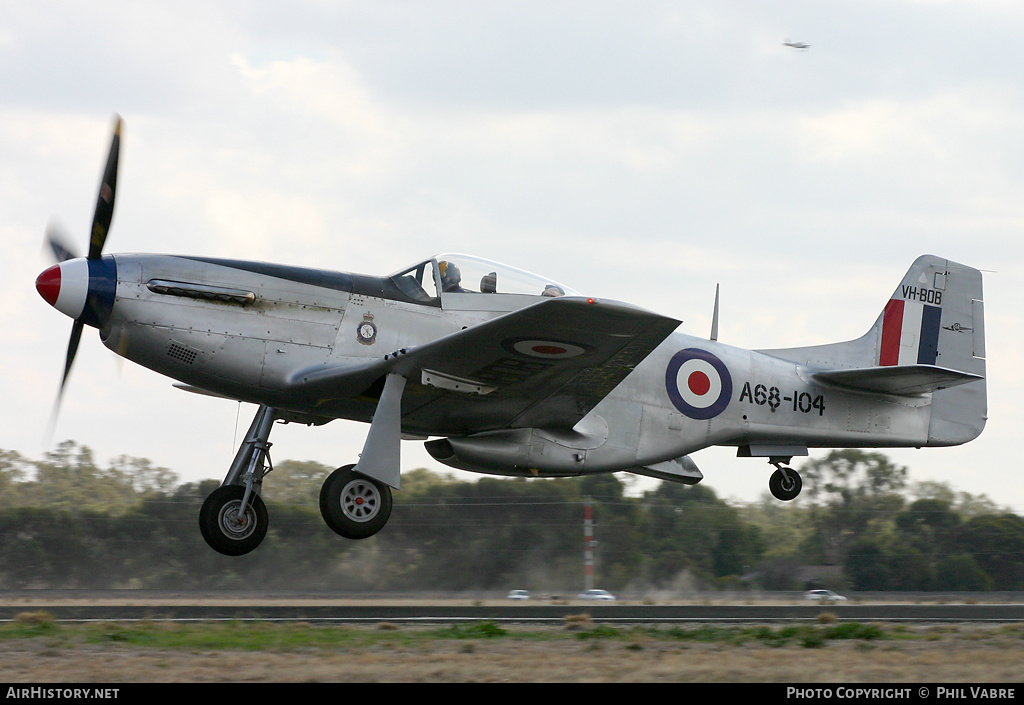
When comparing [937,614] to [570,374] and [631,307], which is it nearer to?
[570,374]

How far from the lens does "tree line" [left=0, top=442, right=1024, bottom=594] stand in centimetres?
1652

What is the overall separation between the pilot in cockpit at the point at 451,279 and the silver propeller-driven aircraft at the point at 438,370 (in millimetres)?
13

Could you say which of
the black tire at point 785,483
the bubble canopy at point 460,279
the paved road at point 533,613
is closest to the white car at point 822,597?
the paved road at point 533,613

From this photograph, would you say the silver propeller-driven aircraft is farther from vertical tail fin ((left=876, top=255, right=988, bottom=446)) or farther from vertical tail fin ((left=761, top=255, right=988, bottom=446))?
vertical tail fin ((left=876, top=255, right=988, bottom=446))

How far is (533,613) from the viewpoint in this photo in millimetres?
11203

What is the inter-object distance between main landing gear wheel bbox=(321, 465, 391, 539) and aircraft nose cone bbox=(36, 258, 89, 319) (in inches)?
97.7

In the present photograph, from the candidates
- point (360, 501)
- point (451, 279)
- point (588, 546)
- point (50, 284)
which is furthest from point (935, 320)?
point (50, 284)

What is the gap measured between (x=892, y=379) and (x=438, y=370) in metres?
5.09

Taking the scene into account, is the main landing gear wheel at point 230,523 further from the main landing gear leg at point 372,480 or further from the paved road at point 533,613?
the main landing gear leg at point 372,480

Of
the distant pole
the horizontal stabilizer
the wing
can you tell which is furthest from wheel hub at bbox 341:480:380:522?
the distant pole

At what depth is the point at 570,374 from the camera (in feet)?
29.8

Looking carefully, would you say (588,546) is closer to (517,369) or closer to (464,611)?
(464,611)

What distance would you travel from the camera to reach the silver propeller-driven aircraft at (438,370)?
870cm

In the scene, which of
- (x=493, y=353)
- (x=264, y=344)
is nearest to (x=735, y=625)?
(x=493, y=353)
